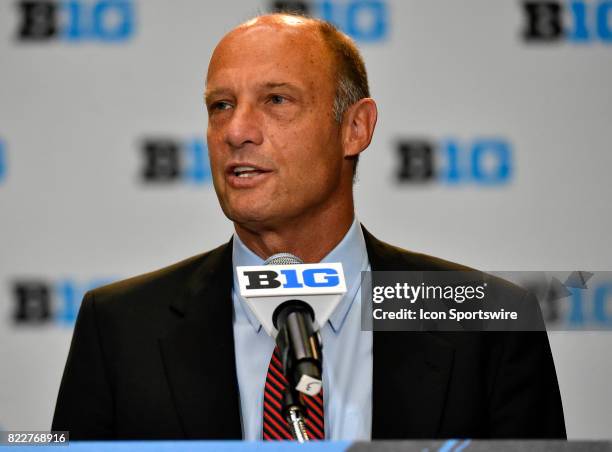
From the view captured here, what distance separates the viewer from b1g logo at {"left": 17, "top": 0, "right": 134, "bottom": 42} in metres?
2.92

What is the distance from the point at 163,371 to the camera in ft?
5.75

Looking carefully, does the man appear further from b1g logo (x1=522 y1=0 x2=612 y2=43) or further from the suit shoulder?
b1g logo (x1=522 y1=0 x2=612 y2=43)

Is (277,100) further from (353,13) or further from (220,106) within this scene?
(353,13)

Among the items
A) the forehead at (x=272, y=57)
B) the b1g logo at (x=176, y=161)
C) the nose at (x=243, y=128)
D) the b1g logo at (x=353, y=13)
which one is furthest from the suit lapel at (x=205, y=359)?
the b1g logo at (x=353, y=13)

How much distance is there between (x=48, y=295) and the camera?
9.37 feet

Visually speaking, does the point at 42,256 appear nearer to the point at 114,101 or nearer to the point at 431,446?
the point at 114,101

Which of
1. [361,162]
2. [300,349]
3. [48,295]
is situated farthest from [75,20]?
[300,349]

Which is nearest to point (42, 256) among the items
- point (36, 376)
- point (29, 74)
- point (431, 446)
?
point (36, 376)

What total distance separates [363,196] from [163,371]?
1.24 metres

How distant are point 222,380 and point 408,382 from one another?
0.32 metres

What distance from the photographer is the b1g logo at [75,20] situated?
292 centimetres

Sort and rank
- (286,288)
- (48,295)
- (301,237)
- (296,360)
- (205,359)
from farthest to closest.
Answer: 1. (48,295)
2. (301,237)
3. (205,359)
4. (286,288)
5. (296,360)

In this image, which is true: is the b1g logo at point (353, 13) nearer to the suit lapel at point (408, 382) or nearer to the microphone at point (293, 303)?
the suit lapel at point (408, 382)

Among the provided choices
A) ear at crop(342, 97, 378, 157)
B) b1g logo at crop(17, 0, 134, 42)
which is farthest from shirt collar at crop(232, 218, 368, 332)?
b1g logo at crop(17, 0, 134, 42)
